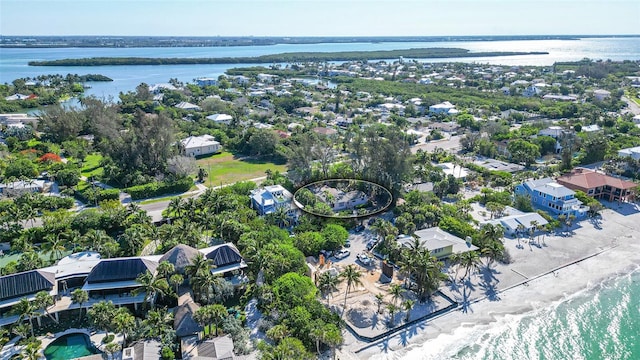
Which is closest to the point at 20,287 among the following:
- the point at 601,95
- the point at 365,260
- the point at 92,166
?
the point at 365,260

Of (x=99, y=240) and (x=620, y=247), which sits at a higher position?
(x=99, y=240)

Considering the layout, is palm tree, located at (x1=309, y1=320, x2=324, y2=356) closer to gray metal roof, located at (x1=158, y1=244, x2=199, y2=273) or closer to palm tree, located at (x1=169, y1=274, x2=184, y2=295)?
palm tree, located at (x1=169, y1=274, x2=184, y2=295)

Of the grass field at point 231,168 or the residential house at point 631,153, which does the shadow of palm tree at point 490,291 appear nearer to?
the grass field at point 231,168

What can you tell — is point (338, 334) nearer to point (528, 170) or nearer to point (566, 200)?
point (566, 200)

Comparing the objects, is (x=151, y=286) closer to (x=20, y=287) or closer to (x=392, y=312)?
(x=20, y=287)

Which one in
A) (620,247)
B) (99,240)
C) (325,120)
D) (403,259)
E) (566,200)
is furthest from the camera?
(325,120)

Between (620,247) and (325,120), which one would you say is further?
(325,120)

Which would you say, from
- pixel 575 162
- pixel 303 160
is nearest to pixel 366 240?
pixel 303 160
